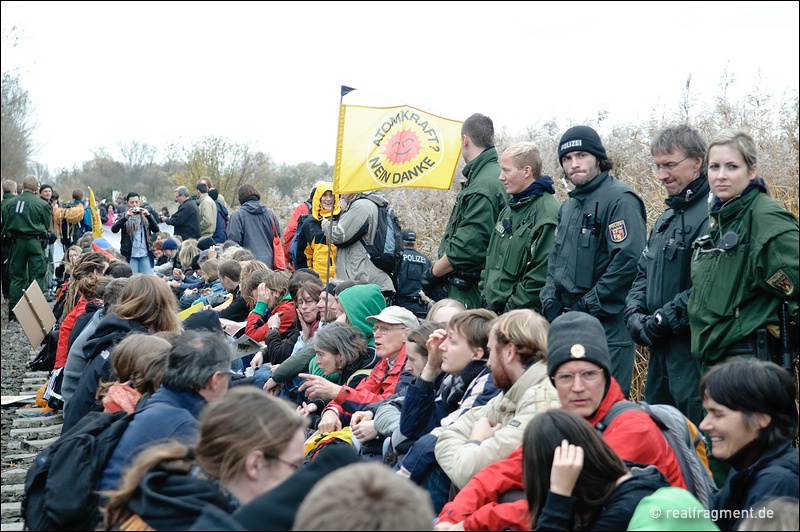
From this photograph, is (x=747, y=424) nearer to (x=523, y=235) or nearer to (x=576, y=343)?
(x=576, y=343)

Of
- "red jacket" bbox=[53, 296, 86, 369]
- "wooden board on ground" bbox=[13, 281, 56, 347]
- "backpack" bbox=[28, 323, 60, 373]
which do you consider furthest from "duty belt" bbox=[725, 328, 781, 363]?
"wooden board on ground" bbox=[13, 281, 56, 347]

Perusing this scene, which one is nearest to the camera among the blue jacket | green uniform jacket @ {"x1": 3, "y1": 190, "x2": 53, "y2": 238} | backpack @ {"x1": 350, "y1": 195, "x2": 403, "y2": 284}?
the blue jacket

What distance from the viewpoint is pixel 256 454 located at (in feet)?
11.2

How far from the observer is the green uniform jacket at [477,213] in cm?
768

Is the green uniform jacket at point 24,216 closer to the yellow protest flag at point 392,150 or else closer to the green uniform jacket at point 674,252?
the yellow protest flag at point 392,150

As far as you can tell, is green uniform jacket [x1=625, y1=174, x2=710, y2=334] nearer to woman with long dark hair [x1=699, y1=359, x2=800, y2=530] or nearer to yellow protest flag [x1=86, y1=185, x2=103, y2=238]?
woman with long dark hair [x1=699, y1=359, x2=800, y2=530]

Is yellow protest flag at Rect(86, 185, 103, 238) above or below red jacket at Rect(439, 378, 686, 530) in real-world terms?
below

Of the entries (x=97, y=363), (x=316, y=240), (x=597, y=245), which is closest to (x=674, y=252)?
(x=597, y=245)

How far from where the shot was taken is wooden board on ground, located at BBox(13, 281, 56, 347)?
37.5ft

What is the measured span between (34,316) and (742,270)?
9.43m

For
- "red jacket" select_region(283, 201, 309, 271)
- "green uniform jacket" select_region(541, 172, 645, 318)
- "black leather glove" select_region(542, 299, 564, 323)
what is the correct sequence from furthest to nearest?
"red jacket" select_region(283, 201, 309, 271), "black leather glove" select_region(542, 299, 564, 323), "green uniform jacket" select_region(541, 172, 645, 318)

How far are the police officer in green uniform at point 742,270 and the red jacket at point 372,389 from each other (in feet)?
6.82

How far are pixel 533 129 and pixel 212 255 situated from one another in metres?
4.98

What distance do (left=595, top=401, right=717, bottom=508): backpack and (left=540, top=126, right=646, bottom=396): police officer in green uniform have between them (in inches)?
75.0
